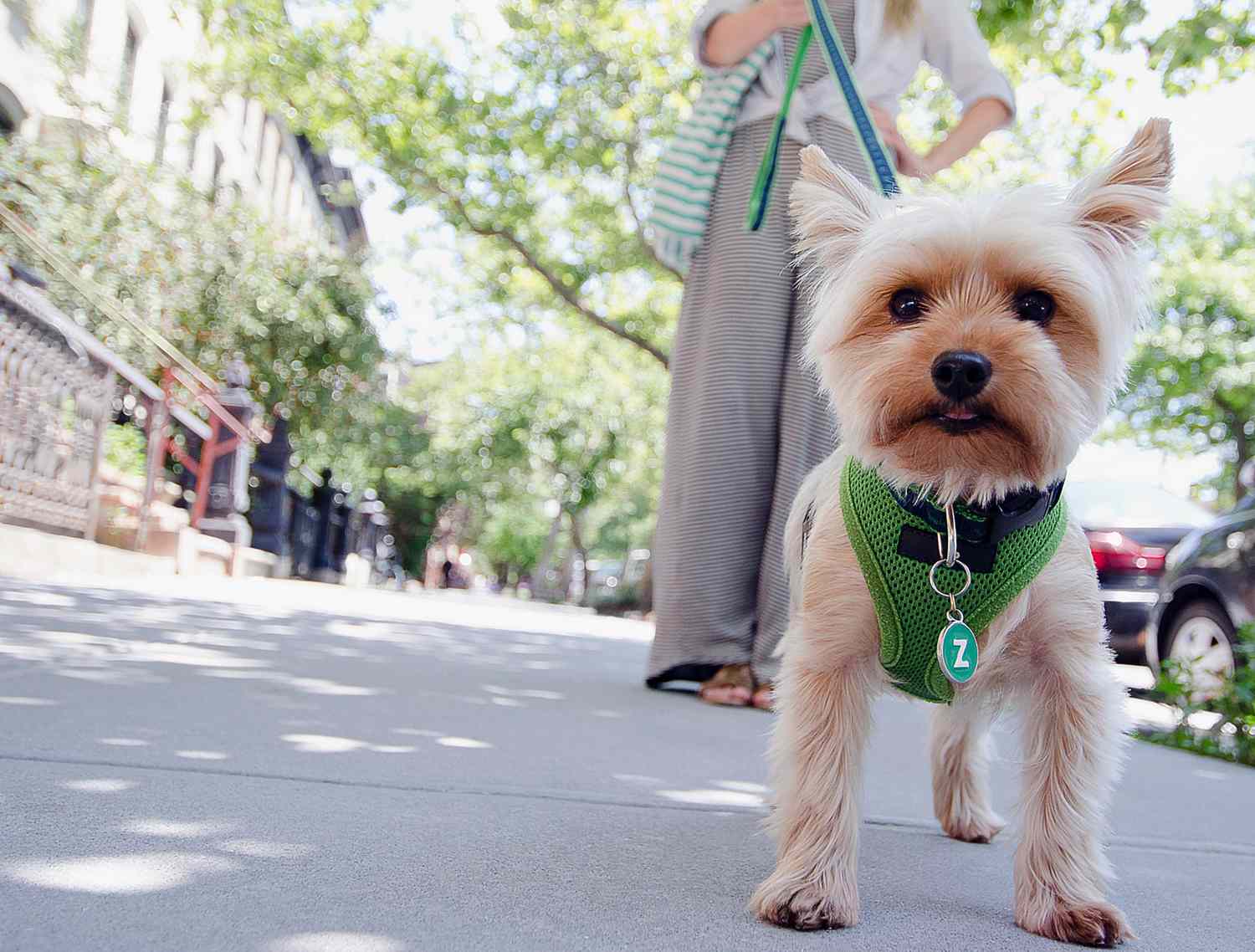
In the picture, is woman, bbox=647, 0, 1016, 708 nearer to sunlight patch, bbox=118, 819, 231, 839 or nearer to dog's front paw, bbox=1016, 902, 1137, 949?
dog's front paw, bbox=1016, 902, 1137, 949

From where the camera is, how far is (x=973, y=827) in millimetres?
2771

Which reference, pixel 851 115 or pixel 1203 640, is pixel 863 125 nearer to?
pixel 851 115

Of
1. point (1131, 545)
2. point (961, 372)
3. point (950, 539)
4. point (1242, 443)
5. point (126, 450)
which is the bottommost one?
point (950, 539)

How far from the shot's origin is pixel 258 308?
1662 centimetres

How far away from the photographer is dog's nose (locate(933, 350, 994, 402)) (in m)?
1.95

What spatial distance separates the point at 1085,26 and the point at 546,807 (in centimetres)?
1095

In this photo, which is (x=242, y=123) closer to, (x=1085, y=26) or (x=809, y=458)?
(x=1085, y=26)

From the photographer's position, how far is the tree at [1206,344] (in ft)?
79.2

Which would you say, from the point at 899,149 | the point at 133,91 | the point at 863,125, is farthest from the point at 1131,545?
the point at 133,91

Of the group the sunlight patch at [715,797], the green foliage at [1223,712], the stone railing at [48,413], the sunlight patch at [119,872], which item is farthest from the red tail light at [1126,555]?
the sunlight patch at [119,872]

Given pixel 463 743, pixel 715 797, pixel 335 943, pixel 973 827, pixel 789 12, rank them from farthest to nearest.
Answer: pixel 789 12 → pixel 463 743 → pixel 715 797 → pixel 973 827 → pixel 335 943

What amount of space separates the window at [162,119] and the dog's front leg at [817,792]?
16489 millimetres

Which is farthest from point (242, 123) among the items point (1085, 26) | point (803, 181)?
point (803, 181)

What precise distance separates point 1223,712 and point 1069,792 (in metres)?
3.97
